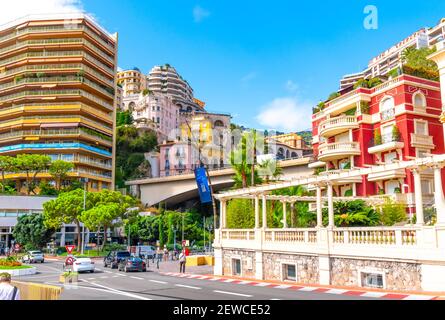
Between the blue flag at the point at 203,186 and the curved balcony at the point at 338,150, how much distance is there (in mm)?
14996

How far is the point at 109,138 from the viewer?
93438 millimetres

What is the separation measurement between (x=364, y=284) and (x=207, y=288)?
7.04 meters

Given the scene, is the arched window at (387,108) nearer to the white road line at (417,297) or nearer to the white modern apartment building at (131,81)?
the white road line at (417,297)

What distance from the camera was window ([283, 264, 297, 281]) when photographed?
22.4m

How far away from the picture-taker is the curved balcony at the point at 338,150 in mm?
43281

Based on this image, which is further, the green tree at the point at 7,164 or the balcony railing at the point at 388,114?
the green tree at the point at 7,164

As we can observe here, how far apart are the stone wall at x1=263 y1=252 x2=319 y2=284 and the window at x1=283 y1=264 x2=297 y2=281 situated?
0.85 feet

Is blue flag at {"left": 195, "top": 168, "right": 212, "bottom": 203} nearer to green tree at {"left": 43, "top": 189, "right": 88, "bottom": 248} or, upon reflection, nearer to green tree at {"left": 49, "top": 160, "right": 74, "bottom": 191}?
green tree at {"left": 43, "top": 189, "right": 88, "bottom": 248}

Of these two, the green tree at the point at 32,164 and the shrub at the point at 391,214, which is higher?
the green tree at the point at 32,164

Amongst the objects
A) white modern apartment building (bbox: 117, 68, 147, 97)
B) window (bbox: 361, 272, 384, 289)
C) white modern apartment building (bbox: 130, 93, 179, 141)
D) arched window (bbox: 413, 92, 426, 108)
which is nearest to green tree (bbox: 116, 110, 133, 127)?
white modern apartment building (bbox: 130, 93, 179, 141)

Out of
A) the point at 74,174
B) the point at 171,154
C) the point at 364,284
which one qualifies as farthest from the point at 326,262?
the point at 171,154

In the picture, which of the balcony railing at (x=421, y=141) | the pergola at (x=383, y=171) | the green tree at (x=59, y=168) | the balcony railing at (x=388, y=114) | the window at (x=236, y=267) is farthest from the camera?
the green tree at (x=59, y=168)

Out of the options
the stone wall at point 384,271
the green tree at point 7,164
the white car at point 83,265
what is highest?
the green tree at point 7,164

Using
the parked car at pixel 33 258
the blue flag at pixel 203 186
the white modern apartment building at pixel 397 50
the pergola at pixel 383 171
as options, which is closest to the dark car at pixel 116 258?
the blue flag at pixel 203 186
